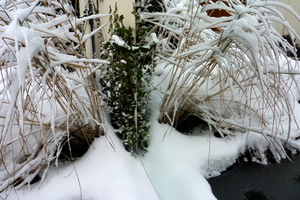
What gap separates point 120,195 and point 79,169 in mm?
253

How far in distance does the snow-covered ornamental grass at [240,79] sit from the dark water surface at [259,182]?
0.08 meters

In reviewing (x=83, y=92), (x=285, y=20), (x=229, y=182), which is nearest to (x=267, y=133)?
(x=229, y=182)

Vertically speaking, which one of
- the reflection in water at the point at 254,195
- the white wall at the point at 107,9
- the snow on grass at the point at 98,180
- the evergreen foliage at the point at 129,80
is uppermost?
the white wall at the point at 107,9

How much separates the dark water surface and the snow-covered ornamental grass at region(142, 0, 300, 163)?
79 mm

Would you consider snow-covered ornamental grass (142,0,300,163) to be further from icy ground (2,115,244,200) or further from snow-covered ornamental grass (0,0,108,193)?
snow-covered ornamental grass (0,0,108,193)

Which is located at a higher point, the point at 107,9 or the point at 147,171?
the point at 107,9

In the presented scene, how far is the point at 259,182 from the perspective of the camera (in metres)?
0.92

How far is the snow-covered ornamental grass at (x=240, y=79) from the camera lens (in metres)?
1.00

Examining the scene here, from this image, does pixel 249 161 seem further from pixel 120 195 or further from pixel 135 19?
pixel 135 19

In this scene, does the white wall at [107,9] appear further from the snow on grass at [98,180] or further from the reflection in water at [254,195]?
the reflection in water at [254,195]

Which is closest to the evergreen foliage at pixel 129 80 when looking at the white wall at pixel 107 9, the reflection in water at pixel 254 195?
the white wall at pixel 107 9

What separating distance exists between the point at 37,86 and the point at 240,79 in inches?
37.4

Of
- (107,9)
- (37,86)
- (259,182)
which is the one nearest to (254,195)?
(259,182)

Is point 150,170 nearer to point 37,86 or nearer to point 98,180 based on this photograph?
point 98,180
